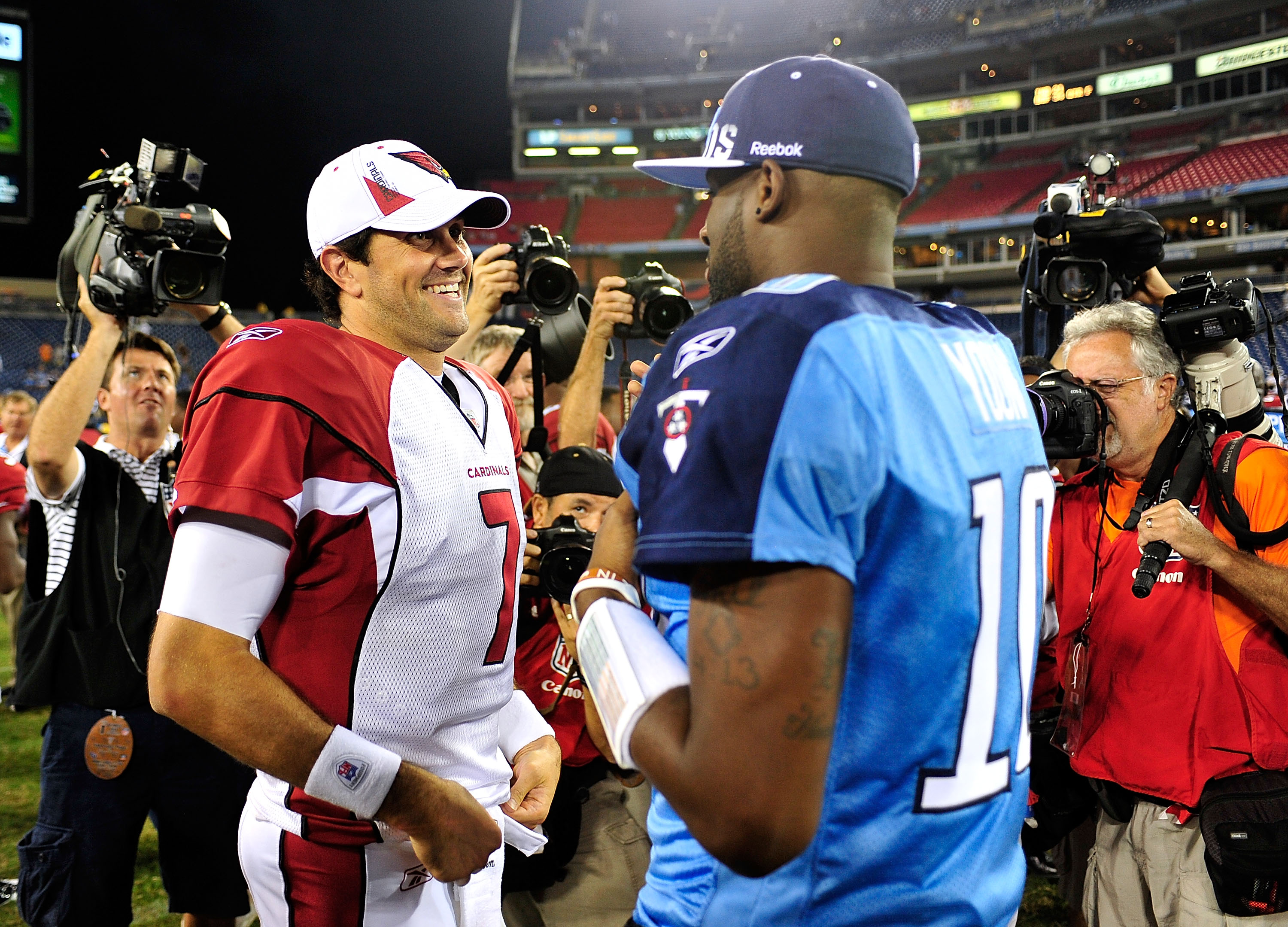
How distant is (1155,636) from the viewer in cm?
259

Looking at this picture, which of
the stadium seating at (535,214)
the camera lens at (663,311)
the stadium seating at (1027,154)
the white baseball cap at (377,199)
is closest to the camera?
the white baseball cap at (377,199)

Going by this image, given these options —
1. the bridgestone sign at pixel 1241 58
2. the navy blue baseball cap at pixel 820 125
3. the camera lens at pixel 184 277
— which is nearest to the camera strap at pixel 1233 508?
the navy blue baseball cap at pixel 820 125

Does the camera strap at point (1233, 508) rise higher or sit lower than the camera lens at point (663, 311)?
lower

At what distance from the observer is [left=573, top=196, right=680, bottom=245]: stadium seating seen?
3019 cm

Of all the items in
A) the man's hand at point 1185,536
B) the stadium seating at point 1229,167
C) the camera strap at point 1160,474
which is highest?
the stadium seating at point 1229,167

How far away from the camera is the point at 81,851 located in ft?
9.64

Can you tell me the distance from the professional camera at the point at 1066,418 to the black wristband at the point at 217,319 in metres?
2.71

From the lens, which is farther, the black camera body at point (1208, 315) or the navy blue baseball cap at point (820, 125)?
the black camera body at point (1208, 315)

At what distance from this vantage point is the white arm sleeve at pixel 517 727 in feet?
6.87

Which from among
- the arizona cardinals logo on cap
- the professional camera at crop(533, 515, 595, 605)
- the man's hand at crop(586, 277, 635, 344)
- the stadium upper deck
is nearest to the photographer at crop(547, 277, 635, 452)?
the man's hand at crop(586, 277, 635, 344)

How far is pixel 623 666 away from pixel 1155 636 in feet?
7.01

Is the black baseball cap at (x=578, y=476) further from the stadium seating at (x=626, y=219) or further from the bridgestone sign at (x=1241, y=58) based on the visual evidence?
the bridgestone sign at (x=1241, y=58)

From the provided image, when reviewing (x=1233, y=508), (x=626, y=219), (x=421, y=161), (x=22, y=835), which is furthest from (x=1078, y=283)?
(x=626, y=219)

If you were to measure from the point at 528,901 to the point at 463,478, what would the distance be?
1.81 m
